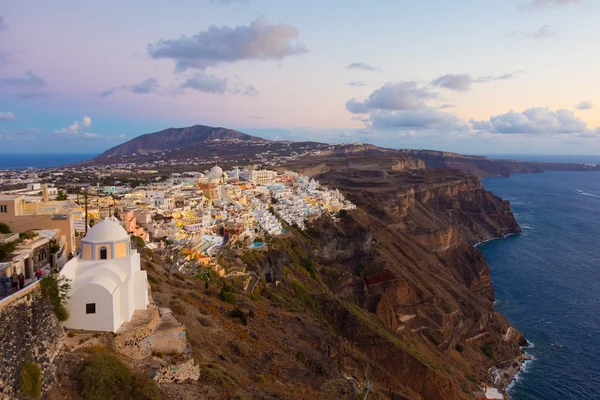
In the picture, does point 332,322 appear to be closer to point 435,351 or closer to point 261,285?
point 261,285

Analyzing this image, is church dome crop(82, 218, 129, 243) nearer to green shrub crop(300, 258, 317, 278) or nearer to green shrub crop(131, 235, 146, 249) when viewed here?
green shrub crop(131, 235, 146, 249)

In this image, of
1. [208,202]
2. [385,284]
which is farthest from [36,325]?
[208,202]

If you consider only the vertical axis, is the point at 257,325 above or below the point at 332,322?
above

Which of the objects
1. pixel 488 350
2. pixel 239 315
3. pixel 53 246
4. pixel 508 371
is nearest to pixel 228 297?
pixel 239 315

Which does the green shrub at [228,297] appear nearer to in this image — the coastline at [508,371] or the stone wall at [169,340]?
the stone wall at [169,340]

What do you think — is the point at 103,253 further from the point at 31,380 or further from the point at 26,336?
the point at 31,380

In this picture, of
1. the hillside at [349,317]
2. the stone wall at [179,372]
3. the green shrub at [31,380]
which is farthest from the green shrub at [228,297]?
the green shrub at [31,380]
